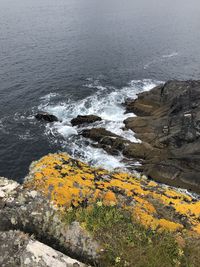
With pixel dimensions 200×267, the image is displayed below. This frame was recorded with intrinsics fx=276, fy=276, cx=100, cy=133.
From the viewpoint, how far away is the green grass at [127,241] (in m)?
9.87

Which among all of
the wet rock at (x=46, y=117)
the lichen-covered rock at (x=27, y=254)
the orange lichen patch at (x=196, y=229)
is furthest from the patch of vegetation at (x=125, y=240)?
the wet rock at (x=46, y=117)

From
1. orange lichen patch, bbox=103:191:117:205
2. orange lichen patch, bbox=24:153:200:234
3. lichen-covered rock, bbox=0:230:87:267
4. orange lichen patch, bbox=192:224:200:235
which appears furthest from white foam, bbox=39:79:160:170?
lichen-covered rock, bbox=0:230:87:267

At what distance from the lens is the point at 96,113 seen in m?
52.1

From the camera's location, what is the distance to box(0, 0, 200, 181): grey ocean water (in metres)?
44.0

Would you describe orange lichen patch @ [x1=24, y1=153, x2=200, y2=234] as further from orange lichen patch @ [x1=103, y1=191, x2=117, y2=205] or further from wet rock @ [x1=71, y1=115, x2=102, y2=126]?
wet rock @ [x1=71, y1=115, x2=102, y2=126]

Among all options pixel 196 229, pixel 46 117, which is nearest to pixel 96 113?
pixel 46 117

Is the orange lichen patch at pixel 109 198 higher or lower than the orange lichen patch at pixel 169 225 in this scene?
higher

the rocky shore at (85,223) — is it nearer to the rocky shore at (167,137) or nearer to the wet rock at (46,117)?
the rocky shore at (167,137)

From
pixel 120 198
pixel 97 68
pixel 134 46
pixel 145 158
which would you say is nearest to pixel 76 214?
pixel 120 198

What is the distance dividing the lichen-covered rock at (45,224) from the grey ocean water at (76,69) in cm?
2630

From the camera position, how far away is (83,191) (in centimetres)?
1240

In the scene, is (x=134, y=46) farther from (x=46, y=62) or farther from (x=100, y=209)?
(x=100, y=209)

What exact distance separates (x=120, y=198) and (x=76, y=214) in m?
2.52

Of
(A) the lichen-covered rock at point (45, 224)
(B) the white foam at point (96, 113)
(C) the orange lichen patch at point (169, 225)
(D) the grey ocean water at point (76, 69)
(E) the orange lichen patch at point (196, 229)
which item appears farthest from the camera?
(D) the grey ocean water at point (76, 69)
